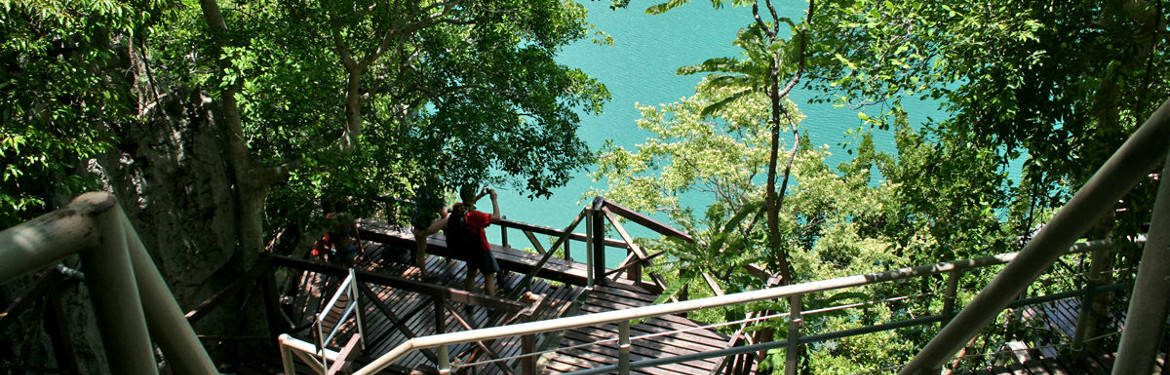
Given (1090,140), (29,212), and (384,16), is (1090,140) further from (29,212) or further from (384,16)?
(29,212)

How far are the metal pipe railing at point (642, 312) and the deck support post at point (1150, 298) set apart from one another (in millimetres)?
1235

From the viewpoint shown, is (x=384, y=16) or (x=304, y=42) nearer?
(x=304, y=42)

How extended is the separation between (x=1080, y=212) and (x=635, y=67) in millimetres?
33774

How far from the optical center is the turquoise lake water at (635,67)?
32.8m

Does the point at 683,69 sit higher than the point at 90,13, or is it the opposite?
the point at 683,69

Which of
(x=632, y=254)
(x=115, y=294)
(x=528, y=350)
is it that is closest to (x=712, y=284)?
(x=632, y=254)

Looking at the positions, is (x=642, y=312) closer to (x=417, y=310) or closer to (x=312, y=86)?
(x=417, y=310)

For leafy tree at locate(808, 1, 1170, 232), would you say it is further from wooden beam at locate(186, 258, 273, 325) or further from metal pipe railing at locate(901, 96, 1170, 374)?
wooden beam at locate(186, 258, 273, 325)

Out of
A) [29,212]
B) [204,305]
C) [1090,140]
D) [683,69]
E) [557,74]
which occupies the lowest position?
[204,305]

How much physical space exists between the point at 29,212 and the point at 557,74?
17.2 feet

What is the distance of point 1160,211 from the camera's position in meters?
1.34

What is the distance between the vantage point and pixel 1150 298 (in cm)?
142

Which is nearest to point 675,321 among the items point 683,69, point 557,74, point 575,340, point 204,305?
point 575,340

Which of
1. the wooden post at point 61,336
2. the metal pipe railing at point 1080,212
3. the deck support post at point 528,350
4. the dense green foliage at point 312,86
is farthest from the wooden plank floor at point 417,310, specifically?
the metal pipe railing at point 1080,212
